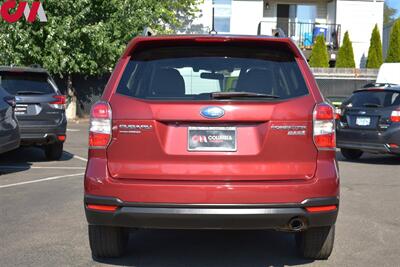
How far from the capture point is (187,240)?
5.98m

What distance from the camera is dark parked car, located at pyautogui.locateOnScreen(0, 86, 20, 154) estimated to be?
31.8ft

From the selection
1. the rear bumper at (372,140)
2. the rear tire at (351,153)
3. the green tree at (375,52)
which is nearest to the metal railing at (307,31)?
the green tree at (375,52)

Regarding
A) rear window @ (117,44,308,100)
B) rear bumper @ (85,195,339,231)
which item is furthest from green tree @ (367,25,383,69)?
rear bumper @ (85,195,339,231)

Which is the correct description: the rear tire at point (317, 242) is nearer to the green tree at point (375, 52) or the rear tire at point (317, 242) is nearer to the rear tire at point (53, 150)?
the rear tire at point (53, 150)

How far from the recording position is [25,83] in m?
11.5

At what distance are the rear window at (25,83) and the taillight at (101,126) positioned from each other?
712cm

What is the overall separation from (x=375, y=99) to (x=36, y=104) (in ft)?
21.9

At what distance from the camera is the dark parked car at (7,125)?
9.70 metres

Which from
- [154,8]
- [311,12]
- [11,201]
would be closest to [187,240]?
[11,201]

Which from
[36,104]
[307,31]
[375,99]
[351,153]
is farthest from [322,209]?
[307,31]

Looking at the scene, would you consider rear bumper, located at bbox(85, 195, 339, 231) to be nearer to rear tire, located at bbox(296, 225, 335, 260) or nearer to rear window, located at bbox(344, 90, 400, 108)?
rear tire, located at bbox(296, 225, 335, 260)

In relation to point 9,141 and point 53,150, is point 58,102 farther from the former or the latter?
point 9,141

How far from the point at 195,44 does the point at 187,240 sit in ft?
6.86

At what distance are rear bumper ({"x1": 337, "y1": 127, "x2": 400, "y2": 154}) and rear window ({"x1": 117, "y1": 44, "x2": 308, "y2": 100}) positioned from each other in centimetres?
777
